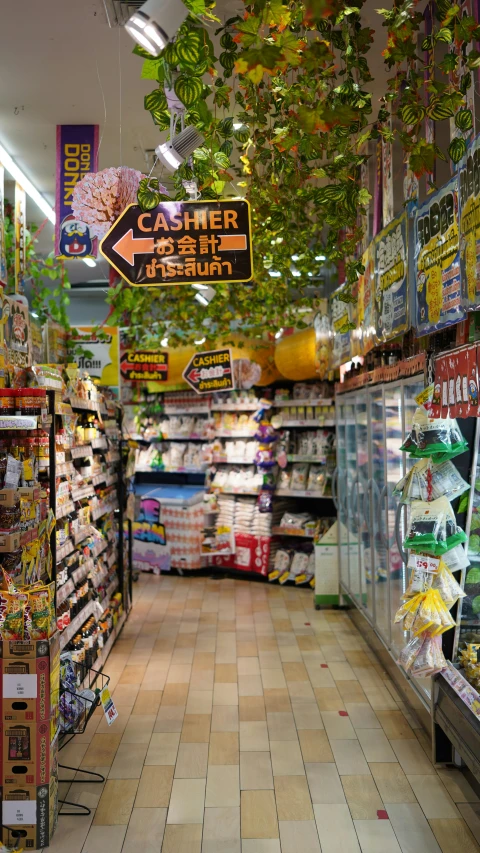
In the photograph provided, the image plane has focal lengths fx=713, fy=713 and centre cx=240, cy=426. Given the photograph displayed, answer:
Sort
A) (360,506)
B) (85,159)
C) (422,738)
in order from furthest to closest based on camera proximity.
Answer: (360,506) < (85,159) < (422,738)

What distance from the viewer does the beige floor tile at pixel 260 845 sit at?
3.13 m

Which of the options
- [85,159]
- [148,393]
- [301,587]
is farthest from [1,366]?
[148,393]

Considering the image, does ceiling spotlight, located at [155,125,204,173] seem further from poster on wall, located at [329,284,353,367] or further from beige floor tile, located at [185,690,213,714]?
beige floor tile, located at [185,690,213,714]

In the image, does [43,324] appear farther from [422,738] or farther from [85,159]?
[422,738]

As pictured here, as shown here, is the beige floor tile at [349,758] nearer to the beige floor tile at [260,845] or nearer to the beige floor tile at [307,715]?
the beige floor tile at [307,715]

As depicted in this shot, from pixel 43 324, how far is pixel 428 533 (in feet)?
12.4

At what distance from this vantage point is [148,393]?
10453 millimetres

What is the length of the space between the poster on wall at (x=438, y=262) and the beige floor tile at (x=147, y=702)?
3057 millimetres

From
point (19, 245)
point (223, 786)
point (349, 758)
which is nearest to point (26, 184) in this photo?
point (19, 245)

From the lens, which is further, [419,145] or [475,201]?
[475,201]

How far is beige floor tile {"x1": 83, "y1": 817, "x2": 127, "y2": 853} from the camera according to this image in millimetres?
3158

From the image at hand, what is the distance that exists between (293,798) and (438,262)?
275 centimetres

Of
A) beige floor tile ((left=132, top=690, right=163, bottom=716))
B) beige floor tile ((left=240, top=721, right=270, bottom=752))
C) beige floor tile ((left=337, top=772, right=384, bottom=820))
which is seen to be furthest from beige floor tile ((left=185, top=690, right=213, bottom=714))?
beige floor tile ((left=337, top=772, right=384, bottom=820))

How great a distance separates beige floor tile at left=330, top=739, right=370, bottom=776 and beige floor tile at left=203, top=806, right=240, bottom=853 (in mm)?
716
